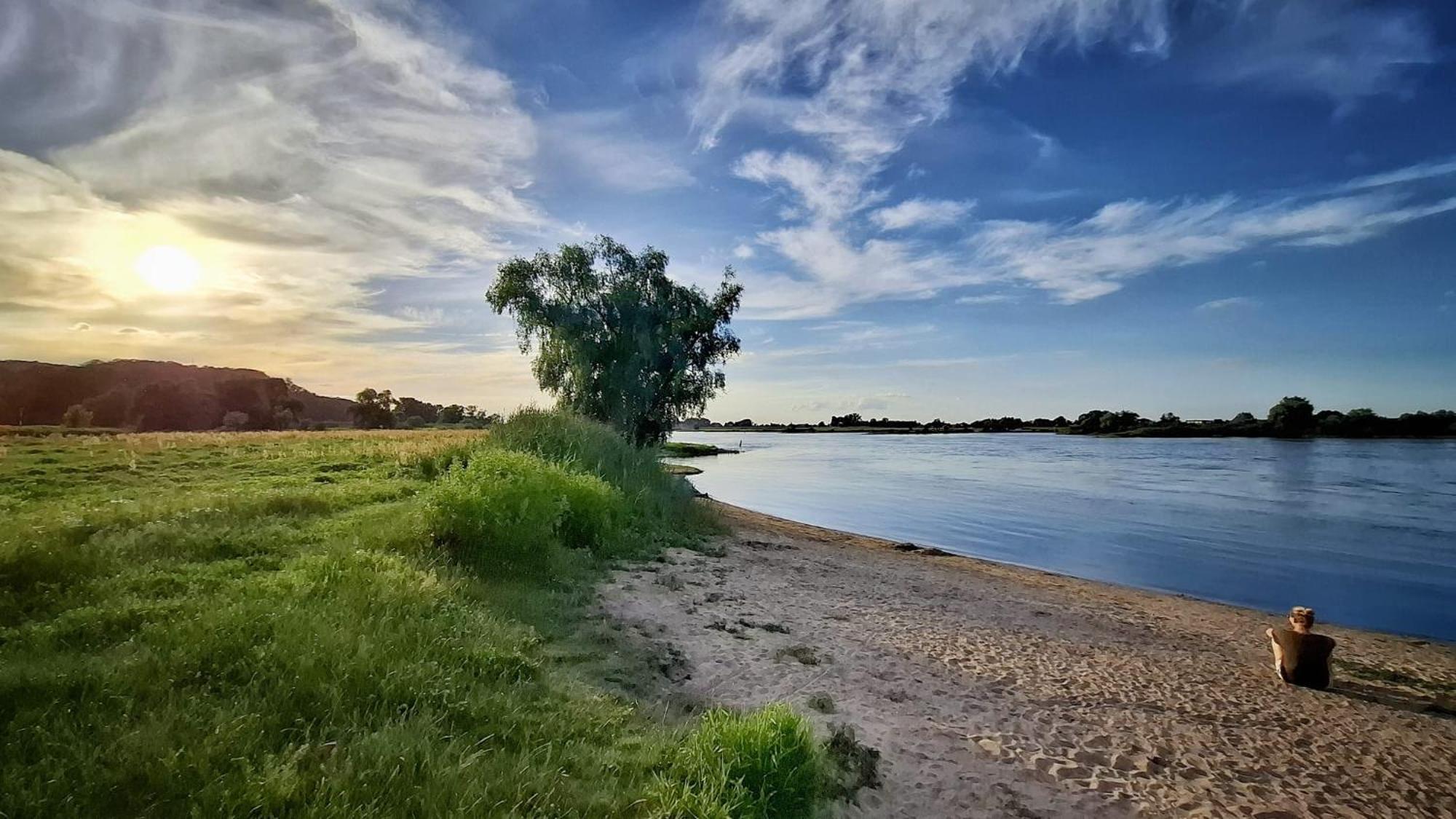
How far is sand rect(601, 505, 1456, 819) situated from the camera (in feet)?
20.3

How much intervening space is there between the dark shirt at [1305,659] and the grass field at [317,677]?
9.66 metres

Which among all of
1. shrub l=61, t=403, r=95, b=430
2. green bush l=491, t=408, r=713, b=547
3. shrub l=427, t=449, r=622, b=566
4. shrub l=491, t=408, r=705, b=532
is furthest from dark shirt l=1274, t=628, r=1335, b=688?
shrub l=61, t=403, r=95, b=430

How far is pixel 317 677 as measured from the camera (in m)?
5.12

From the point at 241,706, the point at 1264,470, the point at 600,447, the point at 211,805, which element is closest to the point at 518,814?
the point at 211,805

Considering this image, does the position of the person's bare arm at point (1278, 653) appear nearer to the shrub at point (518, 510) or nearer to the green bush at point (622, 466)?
the green bush at point (622, 466)

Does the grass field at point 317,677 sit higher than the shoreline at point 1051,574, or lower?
higher

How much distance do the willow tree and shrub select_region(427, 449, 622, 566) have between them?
18.9 metres

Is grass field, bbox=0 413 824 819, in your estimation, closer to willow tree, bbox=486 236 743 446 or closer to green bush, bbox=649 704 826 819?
green bush, bbox=649 704 826 819

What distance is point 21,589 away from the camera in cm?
663

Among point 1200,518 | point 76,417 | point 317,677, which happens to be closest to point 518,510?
point 76,417

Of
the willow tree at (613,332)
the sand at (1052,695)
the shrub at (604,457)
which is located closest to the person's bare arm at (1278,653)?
the sand at (1052,695)

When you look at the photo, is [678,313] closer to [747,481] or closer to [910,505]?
[910,505]

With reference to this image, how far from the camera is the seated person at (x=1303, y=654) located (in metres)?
10.2

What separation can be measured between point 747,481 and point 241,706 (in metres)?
51.9
